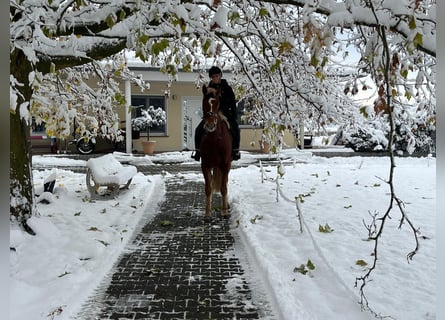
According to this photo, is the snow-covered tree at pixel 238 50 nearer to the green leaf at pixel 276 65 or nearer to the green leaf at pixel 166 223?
the green leaf at pixel 276 65

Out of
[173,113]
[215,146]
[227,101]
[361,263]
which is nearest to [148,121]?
[173,113]

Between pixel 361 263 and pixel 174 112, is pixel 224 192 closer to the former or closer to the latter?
pixel 361 263

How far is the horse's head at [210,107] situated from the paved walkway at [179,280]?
1.84 metres

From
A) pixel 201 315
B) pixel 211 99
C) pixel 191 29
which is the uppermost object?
pixel 191 29

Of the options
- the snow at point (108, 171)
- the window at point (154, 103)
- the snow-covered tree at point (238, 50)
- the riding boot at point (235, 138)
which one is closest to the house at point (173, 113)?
the window at point (154, 103)

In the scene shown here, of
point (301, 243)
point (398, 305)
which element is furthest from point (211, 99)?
point (398, 305)

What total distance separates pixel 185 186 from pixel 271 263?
22.6 feet

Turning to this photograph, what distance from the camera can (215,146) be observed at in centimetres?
758

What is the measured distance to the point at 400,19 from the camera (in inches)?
106

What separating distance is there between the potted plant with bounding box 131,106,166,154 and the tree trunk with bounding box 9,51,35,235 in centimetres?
1426

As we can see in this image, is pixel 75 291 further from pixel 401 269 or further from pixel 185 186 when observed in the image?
pixel 185 186

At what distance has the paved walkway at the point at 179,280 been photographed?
4.09 metres

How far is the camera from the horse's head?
278 inches

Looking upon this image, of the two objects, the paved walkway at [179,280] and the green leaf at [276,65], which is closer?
the paved walkway at [179,280]
